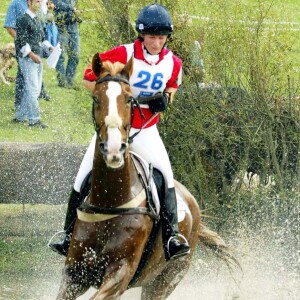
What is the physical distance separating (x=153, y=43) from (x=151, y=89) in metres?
0.36

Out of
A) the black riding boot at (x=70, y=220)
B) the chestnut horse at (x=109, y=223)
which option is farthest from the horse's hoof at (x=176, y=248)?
the black riding boot at (x=70, y=220)

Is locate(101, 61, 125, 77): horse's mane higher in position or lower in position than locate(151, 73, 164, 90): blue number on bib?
higher

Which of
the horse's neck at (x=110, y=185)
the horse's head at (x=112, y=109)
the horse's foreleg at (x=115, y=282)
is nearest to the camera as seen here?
the horse's head at (x=112, y=109)

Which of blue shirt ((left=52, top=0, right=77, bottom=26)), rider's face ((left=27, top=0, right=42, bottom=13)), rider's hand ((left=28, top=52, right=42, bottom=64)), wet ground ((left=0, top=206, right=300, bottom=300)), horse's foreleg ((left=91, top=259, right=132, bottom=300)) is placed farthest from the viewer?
rider's hand ((left=28, top=52, right=42, bottom=64))

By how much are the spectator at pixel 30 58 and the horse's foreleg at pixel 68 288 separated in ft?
22.0

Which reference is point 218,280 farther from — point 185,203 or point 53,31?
point 53,31

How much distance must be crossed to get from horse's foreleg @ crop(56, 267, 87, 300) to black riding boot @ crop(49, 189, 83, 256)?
545mm

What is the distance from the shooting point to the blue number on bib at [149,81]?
902 centimetres

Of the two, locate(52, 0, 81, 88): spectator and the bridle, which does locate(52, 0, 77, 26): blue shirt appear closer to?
locate(52, 0, 81, 88): spectator

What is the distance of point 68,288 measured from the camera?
8633mm

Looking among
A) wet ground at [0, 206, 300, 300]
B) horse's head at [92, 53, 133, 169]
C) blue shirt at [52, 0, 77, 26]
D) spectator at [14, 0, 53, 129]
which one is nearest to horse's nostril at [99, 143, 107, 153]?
horse's head at [92, 53, 133, 169]

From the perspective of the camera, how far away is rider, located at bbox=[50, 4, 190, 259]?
357 inches

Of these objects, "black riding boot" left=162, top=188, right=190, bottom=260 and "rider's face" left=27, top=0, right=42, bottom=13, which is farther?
"rider's face" left=27, top=0, right=42, bottom=13

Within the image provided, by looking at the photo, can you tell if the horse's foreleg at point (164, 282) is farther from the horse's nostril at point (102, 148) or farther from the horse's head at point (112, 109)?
the horse's nostril at point (102, 148)
